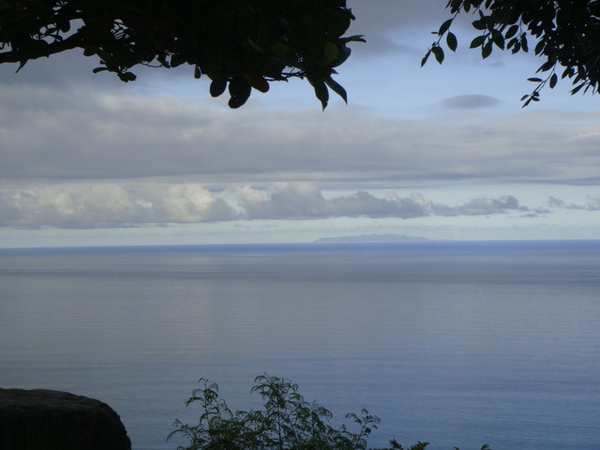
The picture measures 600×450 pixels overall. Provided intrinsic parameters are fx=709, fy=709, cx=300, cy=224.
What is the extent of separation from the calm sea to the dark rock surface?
58.7ft

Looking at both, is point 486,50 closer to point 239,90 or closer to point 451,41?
point 451,41

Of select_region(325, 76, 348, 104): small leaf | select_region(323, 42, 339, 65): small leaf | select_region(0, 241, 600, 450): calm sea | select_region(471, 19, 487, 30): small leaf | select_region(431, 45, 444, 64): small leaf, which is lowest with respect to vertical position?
select_region(0, 241, 600, 450): calm sea

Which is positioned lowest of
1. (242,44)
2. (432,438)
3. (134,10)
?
(432,438)

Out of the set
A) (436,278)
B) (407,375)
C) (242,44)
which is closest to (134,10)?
(242,44)

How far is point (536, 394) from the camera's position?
3150 cm

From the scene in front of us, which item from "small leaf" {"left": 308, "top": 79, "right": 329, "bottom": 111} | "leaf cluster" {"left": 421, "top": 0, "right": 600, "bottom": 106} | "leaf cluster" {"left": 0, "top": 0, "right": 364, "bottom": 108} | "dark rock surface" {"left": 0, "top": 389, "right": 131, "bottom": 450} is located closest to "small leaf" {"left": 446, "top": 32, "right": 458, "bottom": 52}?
"leaf cluster" {"left": 421, "top": 0, "right": 600, "bottom": 106}

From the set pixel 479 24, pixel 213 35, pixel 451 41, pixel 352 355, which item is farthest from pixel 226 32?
pixel 352 355

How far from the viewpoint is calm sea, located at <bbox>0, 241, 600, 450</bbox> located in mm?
27375

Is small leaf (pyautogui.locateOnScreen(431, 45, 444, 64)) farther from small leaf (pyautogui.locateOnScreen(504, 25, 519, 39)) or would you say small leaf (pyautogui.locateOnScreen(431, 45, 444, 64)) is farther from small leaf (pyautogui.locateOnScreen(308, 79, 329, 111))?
small leaf (pyautogui.locateOnScreen(308, 79, 329, 111))

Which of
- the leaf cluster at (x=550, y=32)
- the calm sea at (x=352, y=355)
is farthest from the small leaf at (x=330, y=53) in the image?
the calm sea at (x=352, y=355)

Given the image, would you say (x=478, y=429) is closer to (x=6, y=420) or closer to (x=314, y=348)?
(x=314, y=348)

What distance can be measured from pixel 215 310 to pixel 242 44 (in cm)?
6271

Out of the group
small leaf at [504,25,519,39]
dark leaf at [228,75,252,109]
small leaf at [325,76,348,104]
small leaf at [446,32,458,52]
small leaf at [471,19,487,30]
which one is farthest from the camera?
small leaf at [504,25,519,39]

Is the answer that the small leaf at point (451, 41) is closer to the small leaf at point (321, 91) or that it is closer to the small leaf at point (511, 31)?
the small leaf at point (511, 31)
